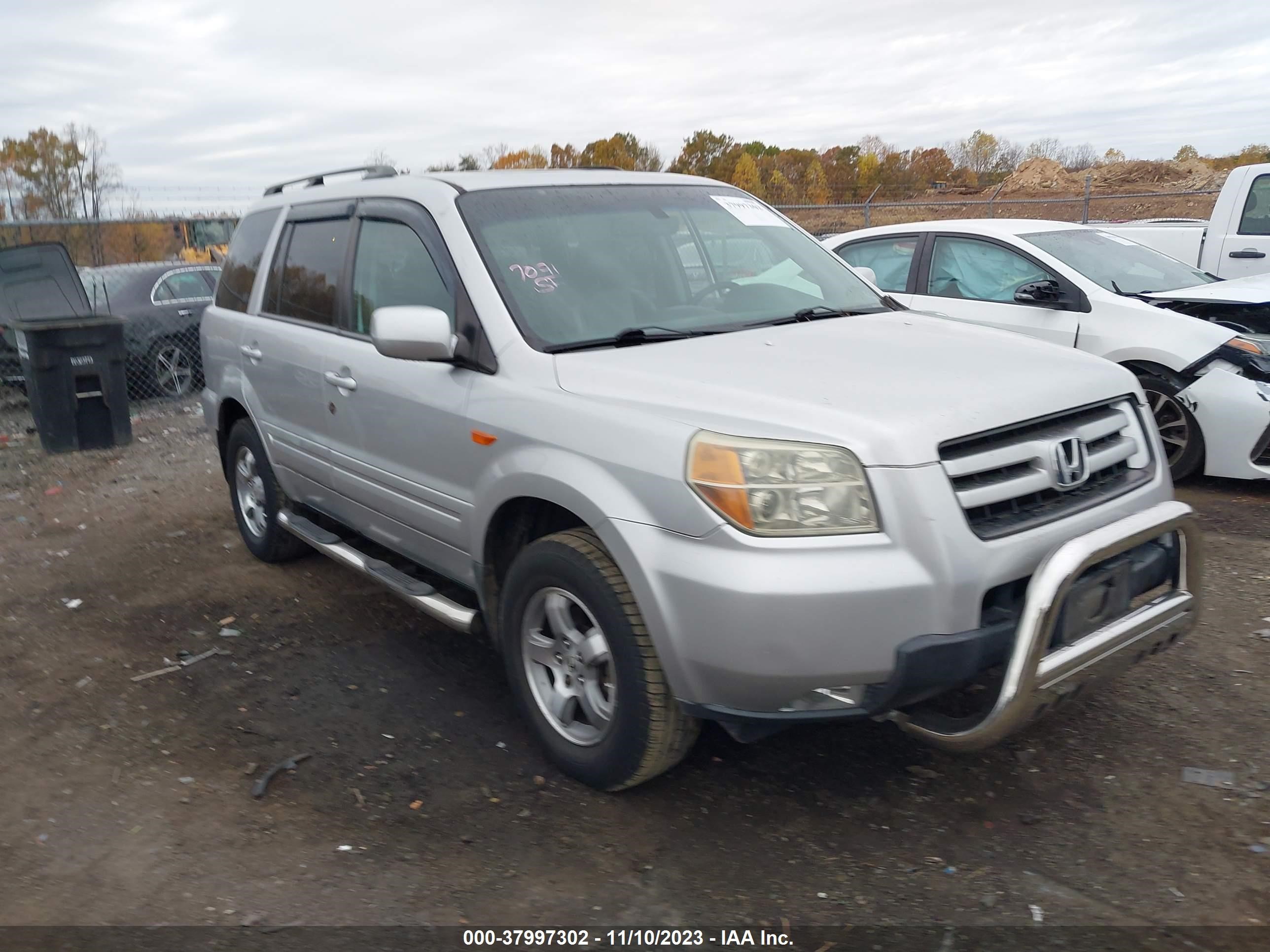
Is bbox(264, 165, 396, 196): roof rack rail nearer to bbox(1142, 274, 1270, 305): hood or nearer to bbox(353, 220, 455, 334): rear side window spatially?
bbox(353, 220, 455, 334): rear side window

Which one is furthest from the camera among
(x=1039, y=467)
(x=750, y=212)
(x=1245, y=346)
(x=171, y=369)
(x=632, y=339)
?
(x=171, y=369)

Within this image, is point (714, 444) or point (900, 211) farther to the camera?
point (900, 211)

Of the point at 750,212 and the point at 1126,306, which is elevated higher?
the point at 750,212

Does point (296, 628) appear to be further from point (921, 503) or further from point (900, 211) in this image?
point (900, 211)

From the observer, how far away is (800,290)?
4055mm

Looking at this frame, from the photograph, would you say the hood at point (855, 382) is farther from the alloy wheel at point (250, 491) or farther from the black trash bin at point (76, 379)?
the black trash bin at point (76, 379)

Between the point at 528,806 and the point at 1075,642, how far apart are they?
1.71m

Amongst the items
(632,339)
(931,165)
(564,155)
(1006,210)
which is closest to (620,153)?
(564,155)

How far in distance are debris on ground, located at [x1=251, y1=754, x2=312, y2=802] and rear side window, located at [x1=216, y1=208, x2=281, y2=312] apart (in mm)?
2692

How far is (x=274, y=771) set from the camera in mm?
3537

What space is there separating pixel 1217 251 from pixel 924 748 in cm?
744

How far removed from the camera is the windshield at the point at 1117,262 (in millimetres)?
6660

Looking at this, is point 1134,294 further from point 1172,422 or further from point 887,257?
point 887,257

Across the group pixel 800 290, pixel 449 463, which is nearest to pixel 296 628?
pixel 449 463
